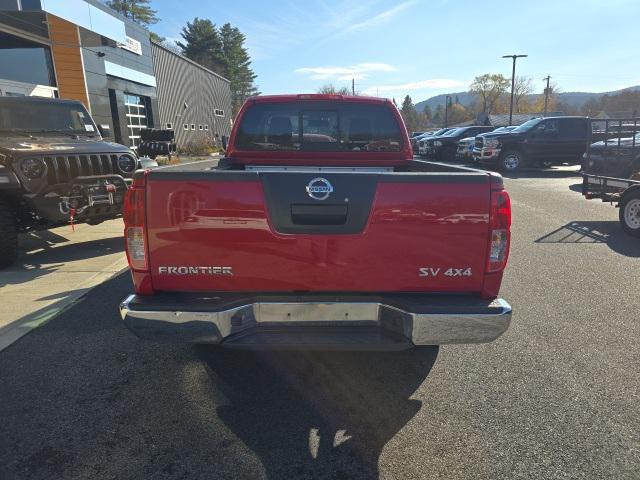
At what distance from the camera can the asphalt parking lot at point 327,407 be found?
93.7 inches

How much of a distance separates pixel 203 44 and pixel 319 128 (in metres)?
71.0

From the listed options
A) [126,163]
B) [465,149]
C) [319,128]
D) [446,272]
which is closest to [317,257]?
[446,272]

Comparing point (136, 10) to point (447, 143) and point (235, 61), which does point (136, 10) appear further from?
point (447, 143)

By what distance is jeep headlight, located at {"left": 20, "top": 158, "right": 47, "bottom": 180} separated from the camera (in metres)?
5.88

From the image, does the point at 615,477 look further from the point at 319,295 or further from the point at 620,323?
the point at 620,323

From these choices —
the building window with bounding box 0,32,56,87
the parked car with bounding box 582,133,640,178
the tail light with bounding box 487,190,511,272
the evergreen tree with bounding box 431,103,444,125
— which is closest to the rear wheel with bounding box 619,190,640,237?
the parked car with bounding box 582,133,640,178

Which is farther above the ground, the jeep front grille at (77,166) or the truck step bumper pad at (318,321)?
the jeep front grille at (77,166)

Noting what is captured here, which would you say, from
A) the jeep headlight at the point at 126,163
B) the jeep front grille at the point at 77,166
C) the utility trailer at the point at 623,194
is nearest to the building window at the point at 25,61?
the jeep headlight at the point at 126,163

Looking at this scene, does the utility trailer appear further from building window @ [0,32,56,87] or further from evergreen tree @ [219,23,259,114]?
evergreen tree @ [219,23,259,114]

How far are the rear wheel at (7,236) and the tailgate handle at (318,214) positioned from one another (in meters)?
5.04

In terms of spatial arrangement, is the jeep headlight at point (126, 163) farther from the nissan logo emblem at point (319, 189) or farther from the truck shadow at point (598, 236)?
the truck shadow at point (598, 236)

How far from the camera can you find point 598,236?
7.52 metres

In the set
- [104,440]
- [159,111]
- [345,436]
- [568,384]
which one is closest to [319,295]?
[345,436]

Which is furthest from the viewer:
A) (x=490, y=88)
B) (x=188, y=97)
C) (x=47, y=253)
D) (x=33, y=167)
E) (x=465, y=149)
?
(x=490, y=88)
